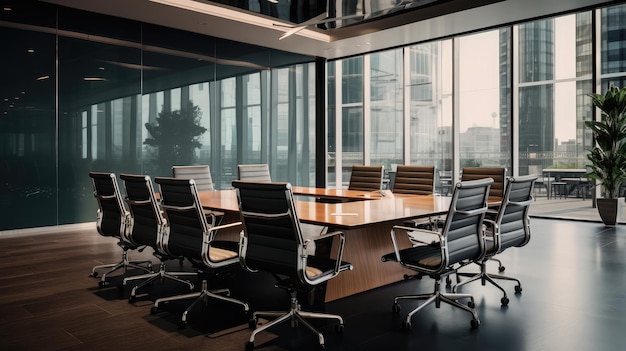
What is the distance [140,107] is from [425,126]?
18.2 feet

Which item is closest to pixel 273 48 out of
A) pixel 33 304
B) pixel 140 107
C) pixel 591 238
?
pixel 140 107

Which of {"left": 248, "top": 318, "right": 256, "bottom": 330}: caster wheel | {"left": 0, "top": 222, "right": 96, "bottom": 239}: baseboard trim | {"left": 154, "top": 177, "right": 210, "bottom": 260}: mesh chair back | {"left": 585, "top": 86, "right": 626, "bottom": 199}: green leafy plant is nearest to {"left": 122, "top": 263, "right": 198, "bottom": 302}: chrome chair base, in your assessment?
{"left": 154, "top": 177, "right": 210, "bottom": 260}: mesh chair back

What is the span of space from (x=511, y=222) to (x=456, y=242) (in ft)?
2.90

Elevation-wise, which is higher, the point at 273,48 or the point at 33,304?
the point at 273,48

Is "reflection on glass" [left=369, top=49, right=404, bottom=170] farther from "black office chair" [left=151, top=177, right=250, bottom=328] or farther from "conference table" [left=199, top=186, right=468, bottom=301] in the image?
"black office chair" [left=151, top=177, right=250, bottom=328]

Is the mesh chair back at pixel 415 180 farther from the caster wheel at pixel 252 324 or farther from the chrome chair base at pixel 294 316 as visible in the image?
the caster wheel at pixel 252 324

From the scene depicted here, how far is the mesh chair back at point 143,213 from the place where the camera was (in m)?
3.69

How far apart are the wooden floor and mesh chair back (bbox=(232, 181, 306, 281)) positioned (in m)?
0.50

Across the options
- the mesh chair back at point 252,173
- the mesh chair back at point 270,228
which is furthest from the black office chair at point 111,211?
the mesh chair back at point 252,173

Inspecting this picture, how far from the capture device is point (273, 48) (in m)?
10.1

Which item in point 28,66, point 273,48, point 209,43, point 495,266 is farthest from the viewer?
point 273,48

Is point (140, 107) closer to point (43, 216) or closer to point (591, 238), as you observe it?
point (43, 216)

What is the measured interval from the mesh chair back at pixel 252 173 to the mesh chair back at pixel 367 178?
1.22 metres

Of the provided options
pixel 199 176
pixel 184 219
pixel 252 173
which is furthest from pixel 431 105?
pixel 184 219
